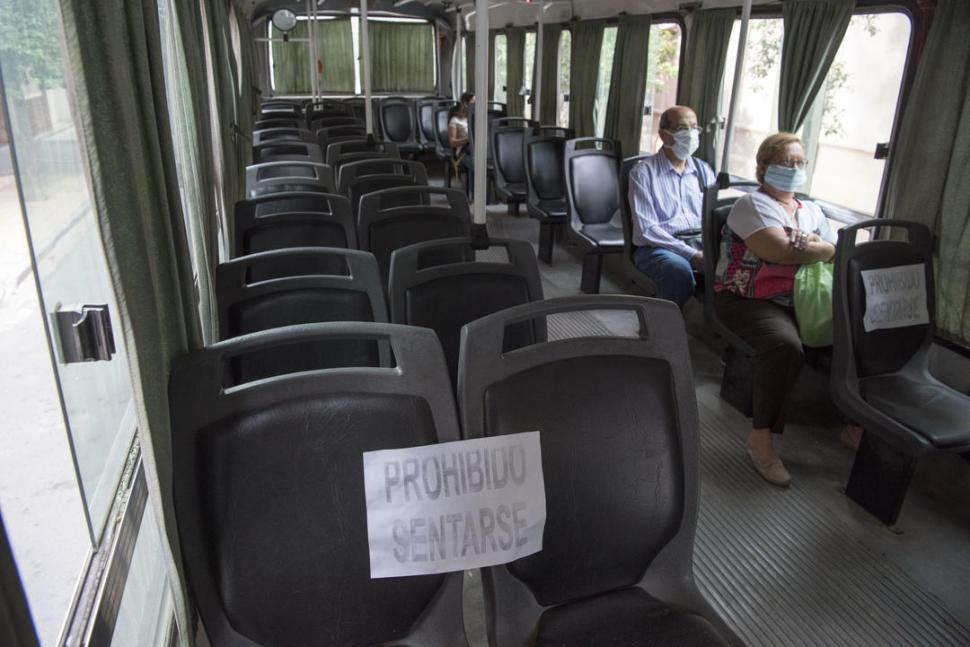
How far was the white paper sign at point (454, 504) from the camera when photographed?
1.24 metres

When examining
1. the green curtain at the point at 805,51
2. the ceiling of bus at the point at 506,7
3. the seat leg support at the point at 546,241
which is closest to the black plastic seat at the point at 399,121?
the ceiling of bus at the point at 506,7

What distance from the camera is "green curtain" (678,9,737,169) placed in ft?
18.2

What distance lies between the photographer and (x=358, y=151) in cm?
529

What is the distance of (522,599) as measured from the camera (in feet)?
4.57

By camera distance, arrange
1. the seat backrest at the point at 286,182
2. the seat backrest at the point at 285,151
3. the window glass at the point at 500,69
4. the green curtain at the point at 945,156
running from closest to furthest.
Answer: the green curtain at the point at 945,156
the seat backrest at the point at 286,182
the seat backrest at the point at 285,151
the window glass at the point at 500,69

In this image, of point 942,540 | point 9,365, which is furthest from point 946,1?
point 9,365

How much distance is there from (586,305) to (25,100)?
1222mm

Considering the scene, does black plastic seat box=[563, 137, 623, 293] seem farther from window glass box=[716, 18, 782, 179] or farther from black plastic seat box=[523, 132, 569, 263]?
window glass box=[716, 18, 782, 179]

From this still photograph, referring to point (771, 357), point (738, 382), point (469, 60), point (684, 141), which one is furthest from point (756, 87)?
point (469, 60)

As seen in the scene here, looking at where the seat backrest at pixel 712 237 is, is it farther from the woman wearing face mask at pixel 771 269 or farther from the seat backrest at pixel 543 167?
the seat backrest at pixel 543 167

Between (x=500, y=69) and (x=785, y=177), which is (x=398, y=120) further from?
(x=785, y=177)

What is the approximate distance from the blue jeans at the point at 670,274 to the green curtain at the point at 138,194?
9.74ft

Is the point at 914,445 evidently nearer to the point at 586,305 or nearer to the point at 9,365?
the point at 586,305

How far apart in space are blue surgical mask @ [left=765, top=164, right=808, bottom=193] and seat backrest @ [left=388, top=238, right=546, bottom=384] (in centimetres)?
138
